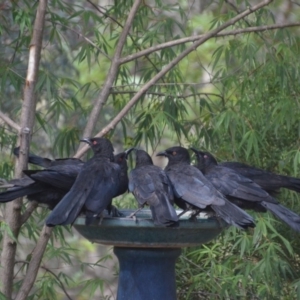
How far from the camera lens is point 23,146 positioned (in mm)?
3951

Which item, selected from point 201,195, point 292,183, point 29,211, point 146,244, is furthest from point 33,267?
point 292,183

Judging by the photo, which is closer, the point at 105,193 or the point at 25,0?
the point at 105,193

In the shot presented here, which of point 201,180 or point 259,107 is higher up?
point 259,107

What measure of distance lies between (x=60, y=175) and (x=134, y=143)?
1.21 metres

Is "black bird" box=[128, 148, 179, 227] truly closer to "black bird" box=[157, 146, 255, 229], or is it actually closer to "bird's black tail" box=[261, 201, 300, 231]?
"black bird" box=[157, 146, 255, 229]

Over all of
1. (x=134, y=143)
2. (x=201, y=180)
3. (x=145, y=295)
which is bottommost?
(x=145, y=295)

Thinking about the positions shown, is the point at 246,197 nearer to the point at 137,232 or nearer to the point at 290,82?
the point at 137,232

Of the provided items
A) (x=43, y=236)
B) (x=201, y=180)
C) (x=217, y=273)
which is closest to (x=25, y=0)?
(x=43, y=236)

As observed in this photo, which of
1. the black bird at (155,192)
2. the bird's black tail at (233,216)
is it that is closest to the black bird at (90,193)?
the black bird at (155,192)

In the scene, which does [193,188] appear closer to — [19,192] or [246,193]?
[246,193]

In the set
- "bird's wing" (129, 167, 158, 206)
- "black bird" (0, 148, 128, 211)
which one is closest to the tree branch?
"black bird" (0, 148, 128, 211)

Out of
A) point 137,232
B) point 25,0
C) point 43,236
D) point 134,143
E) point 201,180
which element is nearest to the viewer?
point 137,232

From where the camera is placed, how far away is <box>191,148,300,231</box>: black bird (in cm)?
370

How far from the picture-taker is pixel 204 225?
334 cm
